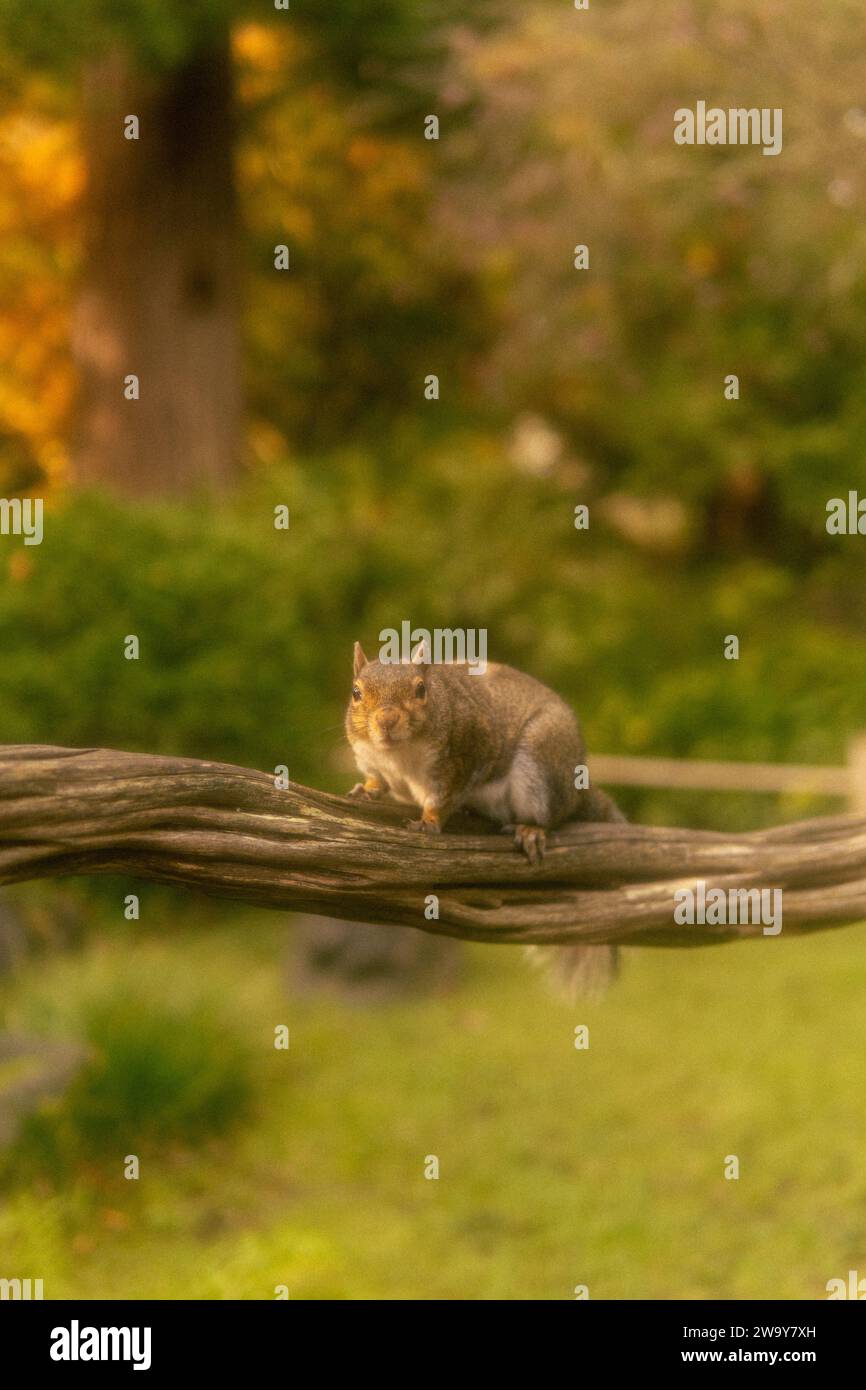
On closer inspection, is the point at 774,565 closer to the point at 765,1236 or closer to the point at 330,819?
the point at 765,1236

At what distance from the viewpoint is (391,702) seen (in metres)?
3.50

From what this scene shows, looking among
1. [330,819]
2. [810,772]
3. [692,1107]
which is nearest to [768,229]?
[810,772]

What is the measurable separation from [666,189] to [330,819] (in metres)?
8.10

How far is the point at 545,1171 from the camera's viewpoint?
20.5 ft

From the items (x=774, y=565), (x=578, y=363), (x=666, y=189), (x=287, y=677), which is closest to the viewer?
(x=287, y=677)

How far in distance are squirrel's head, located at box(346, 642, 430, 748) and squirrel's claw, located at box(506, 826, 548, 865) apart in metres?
0.36

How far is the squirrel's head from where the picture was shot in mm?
3469

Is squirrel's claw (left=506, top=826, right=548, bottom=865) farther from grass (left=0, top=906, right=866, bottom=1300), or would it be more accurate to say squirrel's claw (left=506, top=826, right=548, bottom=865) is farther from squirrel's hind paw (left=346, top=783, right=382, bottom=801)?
grass (left=0, top=906, right=866, bottom=1300)

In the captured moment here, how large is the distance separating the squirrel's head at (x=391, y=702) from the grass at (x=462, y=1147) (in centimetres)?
229

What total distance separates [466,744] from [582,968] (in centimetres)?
93
